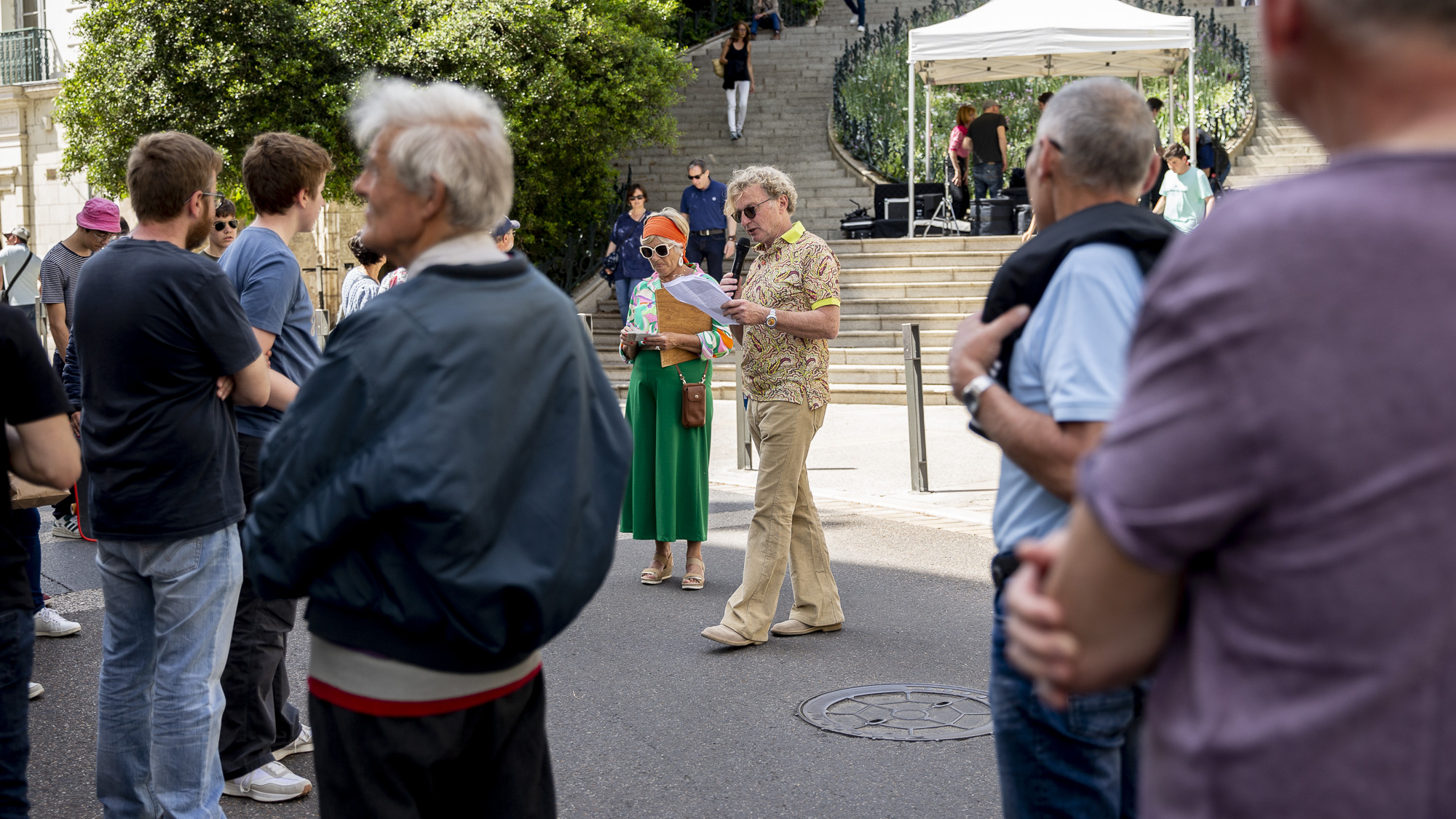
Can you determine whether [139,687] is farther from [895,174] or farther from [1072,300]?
[895,174]

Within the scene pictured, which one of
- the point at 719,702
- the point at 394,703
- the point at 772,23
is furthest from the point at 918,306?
the point at 772,23

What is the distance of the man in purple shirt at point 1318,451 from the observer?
42.7 inches

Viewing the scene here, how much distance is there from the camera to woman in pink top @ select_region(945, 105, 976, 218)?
1934 cm

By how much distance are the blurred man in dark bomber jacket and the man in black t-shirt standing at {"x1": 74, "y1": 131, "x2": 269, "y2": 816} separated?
1.22 meters

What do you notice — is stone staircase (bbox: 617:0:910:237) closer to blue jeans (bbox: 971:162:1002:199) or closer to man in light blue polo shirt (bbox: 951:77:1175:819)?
blue jeans (bbox: 971:162:1002:199)

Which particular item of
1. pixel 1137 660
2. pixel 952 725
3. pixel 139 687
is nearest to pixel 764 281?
pixel 952 725

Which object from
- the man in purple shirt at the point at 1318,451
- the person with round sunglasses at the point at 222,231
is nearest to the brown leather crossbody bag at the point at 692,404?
the person with round sunglasses at the point at 222,231

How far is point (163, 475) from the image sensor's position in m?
3.42

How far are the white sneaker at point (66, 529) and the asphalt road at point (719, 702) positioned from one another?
3.64 feet

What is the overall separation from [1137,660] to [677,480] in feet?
18.8

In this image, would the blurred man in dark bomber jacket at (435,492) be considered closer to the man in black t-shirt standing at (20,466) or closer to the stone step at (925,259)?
the man in black t-shirt standing at (20,466)

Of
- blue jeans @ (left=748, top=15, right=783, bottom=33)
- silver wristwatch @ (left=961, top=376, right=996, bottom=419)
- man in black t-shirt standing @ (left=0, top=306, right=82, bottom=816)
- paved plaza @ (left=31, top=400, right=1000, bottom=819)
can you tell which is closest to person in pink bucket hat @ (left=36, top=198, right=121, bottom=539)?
paved plaza @ (left=31, top=400, right=1000, bottom=819)

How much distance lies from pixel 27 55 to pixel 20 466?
107ft

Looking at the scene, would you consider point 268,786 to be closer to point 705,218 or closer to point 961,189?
point 705,218
